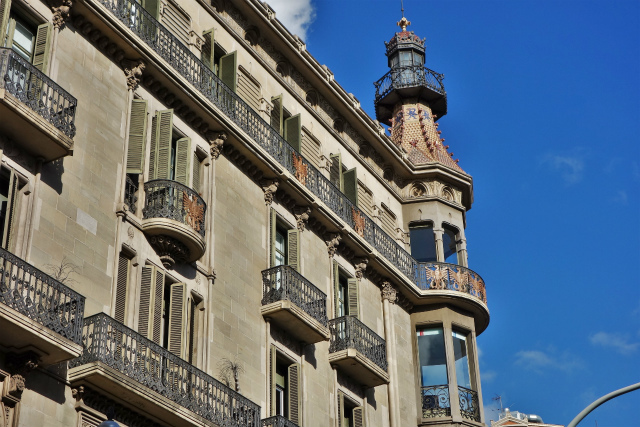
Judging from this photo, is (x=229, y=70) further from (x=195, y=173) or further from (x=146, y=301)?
(x=146, y=301)

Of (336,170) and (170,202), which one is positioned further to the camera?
(336,170)

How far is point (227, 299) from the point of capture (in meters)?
28.7

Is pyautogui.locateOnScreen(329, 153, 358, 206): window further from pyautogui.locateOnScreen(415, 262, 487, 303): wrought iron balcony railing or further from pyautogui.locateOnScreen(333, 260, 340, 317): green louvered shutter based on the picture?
pyautogui.locateOnScreen(415, 262, 487, 303): wrought iron balcony railing

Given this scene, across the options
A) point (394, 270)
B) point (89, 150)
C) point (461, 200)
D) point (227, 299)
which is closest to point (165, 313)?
point (227, 299)

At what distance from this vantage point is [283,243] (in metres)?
32.8

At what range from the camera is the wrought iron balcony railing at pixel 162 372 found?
75.3 feet

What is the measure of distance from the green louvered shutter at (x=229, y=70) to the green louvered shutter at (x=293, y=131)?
2.82 metres

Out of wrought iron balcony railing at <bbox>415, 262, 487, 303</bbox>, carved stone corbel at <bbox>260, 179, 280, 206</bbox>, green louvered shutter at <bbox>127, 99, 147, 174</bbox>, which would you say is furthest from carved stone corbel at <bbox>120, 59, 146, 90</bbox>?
wrought iron balcony railing at <bbox>415, 262, 487, 303</bbox>

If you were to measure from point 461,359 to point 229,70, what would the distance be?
1238 centimetres

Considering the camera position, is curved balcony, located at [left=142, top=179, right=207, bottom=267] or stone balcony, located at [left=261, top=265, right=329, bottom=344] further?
stone balcony, located at [left=261, top=265, right=329, bottom=344]

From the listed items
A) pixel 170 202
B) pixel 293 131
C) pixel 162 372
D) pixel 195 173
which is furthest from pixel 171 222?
pixel 293 131

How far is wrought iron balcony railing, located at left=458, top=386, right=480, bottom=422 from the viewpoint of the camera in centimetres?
3616

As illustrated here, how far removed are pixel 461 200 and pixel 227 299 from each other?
15451mm

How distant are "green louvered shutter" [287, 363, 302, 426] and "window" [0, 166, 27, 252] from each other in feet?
32.4
